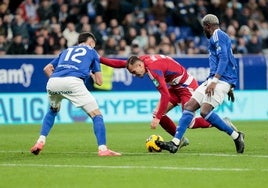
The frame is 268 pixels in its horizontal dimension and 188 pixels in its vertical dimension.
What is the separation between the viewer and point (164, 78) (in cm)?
1369

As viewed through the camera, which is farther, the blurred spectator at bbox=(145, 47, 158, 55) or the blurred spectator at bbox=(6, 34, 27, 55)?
the blurred spectator at bbox=(145, 47, 158, 55)

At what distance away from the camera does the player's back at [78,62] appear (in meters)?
13.3

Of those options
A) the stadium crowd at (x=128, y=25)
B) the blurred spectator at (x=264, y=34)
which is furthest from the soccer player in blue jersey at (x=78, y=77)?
the blurred spectator at (x=264, y=34)

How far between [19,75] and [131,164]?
12.3 m

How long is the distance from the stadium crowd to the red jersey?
10.3 metres

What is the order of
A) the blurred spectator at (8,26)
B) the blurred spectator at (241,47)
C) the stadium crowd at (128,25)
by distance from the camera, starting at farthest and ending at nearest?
the blurred spectator at (241,47)
the blurred spectator at (8,26)
the stadium crowd at (128,25)

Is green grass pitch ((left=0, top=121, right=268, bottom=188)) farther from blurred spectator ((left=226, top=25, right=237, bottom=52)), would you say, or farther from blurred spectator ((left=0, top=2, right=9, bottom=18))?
blurred spectator ((left=226, top=25, right=237, bottom=52))

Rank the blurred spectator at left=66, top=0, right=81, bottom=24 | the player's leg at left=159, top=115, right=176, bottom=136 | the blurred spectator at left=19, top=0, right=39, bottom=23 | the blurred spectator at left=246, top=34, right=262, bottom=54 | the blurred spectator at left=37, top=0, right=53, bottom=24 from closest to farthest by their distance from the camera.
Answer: the player's leg at left=159, top=115, right=176, bottom=136 → the blurred spectator at left=19, top=0, right=39, bottom=23 → the blurred spectator at left=37, top=0, right=53, bottom=24 → the blurred spectator at left=66, top=0, right=81, bottom=24 → the blurred spectator at left=246, top=34, right=262, bottom=54

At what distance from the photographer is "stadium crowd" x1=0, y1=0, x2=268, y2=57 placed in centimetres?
2453

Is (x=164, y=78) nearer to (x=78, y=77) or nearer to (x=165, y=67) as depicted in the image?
(x=165, y=67)

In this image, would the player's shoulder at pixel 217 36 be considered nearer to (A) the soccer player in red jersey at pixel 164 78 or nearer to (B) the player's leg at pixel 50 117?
(A) the soccer player in red jersey at pixel 164 78

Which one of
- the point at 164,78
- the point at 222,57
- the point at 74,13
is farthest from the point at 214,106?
the point at 74,13

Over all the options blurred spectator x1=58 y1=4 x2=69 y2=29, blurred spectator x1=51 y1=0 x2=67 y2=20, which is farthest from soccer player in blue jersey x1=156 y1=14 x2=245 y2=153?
blurred spectator x1=51 y1=0 x2=67 y2=20

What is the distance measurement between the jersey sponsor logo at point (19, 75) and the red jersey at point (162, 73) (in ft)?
31.6
